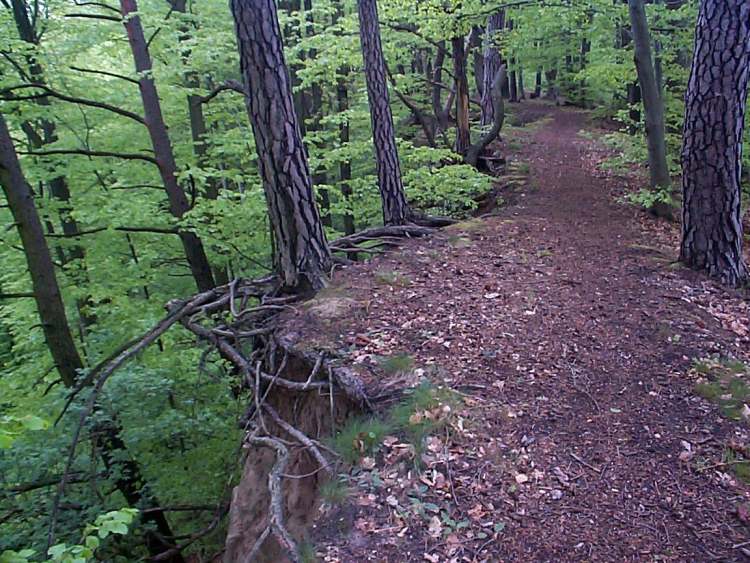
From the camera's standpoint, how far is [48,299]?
6.17 meters

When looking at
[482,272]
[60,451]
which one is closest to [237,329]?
[60,451]

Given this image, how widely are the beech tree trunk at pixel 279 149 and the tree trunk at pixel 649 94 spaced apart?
5.49 metres

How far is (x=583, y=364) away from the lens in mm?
4121

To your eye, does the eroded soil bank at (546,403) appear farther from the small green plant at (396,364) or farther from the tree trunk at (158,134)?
the tree trunk at (158,134)

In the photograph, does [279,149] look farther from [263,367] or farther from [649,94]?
[649,94]

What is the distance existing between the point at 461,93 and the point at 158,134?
6308 millimetres

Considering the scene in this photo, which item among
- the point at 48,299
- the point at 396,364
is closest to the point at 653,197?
the point at 396,364

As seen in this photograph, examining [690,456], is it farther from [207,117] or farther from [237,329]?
[207,117]

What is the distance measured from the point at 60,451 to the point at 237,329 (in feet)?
6.87

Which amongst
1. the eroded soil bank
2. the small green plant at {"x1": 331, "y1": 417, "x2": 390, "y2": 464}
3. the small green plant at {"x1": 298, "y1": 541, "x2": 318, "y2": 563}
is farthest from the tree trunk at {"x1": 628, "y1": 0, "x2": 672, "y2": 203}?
the small green plant at {"x1": 298, "y1": 541, "x2": 318, "y2": 563}

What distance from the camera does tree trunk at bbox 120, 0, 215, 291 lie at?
7.61 meters

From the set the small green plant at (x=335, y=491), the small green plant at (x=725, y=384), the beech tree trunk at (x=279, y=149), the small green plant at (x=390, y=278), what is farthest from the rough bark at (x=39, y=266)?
the small green plant at (x=725, y=384)

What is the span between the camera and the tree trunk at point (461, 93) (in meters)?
10.4

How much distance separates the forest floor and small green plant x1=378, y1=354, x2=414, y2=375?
79mm
